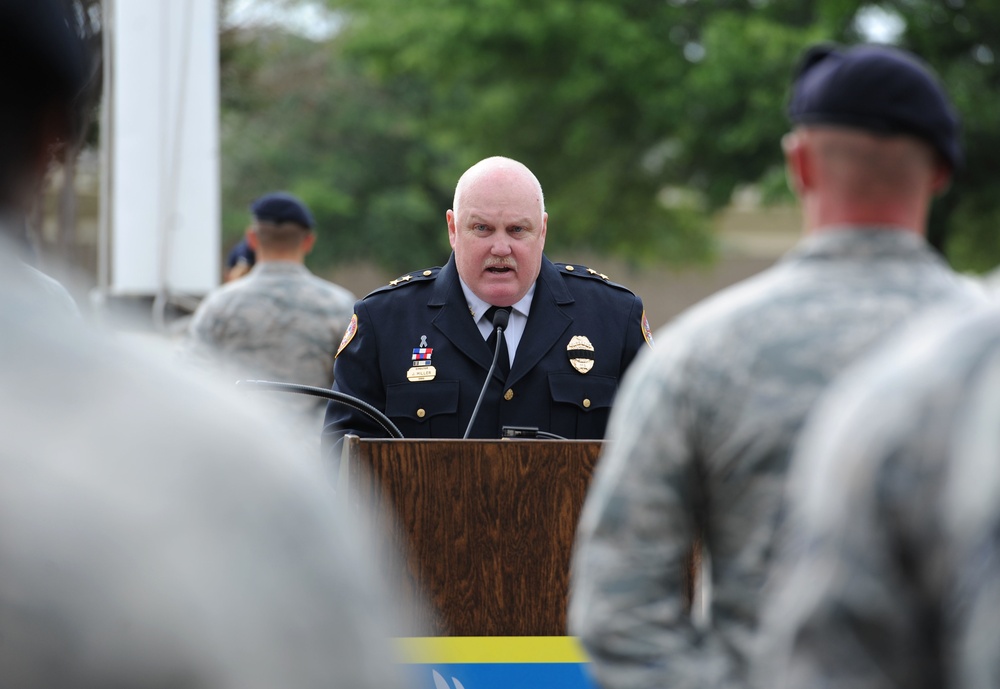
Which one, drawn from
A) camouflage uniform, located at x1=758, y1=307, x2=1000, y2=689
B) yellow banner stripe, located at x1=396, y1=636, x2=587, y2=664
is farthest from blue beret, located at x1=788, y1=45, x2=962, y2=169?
yellow banner stripe, located at x1=396, y1=636, x2=587, y2=664

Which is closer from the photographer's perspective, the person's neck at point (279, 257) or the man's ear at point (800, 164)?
the man's ear at point (800, 164)

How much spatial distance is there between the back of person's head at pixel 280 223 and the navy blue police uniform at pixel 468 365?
278cm

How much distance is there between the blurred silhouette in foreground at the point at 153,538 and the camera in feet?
3.10

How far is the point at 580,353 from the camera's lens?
4957 mm

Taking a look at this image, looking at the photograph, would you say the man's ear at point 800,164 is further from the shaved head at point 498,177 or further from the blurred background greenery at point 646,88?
the blurred background greenery at point 646,88

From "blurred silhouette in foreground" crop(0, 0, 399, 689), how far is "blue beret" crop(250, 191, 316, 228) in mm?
6873

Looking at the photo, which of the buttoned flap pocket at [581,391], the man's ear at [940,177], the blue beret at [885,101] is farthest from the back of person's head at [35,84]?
the buttoned flap pocket at [581,391]

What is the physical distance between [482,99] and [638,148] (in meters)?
2.57

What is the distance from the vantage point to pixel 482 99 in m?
22.9

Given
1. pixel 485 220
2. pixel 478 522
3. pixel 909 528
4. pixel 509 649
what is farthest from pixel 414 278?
pixel 909 528

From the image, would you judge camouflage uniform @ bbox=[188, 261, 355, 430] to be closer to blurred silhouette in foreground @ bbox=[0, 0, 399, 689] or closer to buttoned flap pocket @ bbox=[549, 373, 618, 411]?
buttoned flap pocket @ bbox=[549, 373, 618, 411]

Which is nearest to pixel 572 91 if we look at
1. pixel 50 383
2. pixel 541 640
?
pixel 541 640

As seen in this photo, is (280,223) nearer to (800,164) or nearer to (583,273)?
(583,273)

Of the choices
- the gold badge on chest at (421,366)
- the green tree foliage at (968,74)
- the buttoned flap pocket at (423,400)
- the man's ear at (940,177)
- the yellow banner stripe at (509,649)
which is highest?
the green tree foliage at (968,74)
